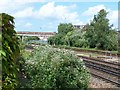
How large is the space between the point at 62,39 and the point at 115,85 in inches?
1783

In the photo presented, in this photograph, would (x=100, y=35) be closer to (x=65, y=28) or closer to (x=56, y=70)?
(x=65, y=28)

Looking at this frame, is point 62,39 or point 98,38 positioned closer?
point 98,38

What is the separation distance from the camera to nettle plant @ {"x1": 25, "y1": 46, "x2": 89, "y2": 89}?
340 inches

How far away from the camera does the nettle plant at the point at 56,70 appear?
340 inches

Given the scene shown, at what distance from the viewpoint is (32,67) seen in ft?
29.4

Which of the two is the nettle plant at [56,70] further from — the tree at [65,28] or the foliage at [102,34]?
the tree at [65,28]

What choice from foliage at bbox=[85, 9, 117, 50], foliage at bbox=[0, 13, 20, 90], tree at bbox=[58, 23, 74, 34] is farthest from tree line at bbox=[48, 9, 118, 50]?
foliage at bbox=[0, 13, 20, 90]

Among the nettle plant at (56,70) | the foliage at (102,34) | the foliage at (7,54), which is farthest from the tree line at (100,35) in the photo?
the foliage at (7,54)

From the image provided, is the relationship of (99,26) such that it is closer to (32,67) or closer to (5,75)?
(32,67)

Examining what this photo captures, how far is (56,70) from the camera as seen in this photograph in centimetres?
863

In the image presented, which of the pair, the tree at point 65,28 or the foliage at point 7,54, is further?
the tree at point 65,28

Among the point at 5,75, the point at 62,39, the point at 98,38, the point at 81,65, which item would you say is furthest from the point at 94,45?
the point at 5,75

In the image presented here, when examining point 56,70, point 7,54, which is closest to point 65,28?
point 56,70

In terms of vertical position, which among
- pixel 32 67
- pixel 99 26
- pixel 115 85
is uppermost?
pixel 99 26
